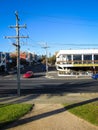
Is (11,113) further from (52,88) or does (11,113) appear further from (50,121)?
(52,88)

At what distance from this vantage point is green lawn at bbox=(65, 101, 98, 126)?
15.5 metres

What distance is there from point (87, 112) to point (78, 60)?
5094cm

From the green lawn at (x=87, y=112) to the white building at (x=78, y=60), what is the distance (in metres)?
45.5

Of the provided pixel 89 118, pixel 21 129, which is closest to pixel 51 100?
pixel 89 118

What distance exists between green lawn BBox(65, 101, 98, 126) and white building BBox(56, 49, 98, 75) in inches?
1792

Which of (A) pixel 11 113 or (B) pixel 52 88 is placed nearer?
(A) pixel 11 113

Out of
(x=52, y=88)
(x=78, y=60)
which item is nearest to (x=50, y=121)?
(x=52, y=88)

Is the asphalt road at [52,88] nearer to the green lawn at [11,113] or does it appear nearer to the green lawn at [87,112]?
the green lawn at [87,112]

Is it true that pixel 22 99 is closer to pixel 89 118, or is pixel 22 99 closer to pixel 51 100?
pixel 51 100

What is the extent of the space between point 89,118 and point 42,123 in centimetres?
338

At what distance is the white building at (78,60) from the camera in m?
65.4

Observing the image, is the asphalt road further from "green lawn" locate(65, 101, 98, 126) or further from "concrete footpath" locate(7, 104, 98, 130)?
"concrete footpath" locate(7, 104, 98, 130)

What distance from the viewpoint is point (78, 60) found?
222 feet

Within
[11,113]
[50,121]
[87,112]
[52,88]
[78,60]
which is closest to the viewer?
[50,121]
